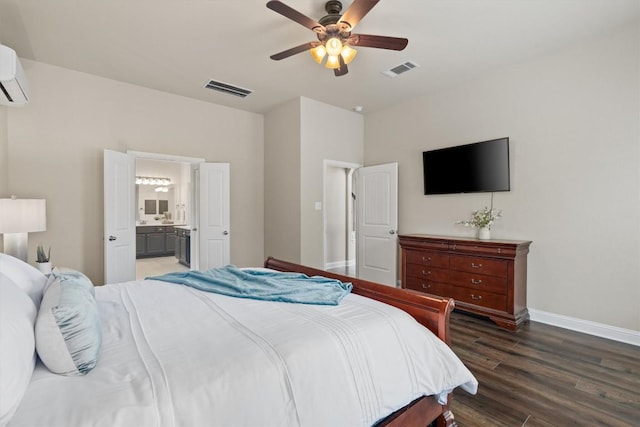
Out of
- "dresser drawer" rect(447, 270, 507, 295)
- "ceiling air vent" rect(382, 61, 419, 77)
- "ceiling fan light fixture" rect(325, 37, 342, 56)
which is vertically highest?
"ceiling air vent" rect(382, 61, 419, 77)

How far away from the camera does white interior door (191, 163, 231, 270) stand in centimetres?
487

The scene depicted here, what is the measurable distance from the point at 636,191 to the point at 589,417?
2225 mm

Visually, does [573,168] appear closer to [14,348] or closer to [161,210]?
[14,348]

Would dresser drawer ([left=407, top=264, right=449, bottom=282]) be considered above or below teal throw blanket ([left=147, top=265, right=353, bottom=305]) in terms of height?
below

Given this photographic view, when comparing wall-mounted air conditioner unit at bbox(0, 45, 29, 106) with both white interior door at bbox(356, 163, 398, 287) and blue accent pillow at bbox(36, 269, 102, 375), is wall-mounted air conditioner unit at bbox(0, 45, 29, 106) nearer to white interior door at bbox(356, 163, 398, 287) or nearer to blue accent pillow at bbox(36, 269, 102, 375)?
blue accent pillow at bbox(36, 269, 102, 375)

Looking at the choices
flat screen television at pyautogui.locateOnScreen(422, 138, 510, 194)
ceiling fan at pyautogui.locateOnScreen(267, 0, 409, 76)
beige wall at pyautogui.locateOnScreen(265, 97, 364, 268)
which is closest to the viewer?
ceiling fan at pyautogui.locateOnScreen(267, 0, 409, 76)

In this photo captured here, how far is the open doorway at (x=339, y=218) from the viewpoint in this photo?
698 cm

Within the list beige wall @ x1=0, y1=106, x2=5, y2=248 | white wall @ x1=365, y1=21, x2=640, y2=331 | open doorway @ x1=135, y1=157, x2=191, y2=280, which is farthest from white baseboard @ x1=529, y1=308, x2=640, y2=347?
open doorway @ x1=135, y1=157, x2=191, y2=280

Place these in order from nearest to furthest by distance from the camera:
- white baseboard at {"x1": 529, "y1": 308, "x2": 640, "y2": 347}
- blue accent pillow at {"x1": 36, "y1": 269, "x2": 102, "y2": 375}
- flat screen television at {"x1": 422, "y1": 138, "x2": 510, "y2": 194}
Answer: blue accent pillow at {"x1": 36, "y1": 269, "x2": 102, "y2": 375}, white baseboard at {"x1": 529, "y1": 308, "x2": 640, "y2": 347}, flat screen television at {"x1": 422, "y1": 138, "x2": 510, "y2": 194}

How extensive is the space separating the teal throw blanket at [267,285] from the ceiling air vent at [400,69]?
2.81m

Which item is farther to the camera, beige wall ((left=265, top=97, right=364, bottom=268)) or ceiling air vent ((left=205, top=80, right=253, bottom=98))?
beige wall ((left=265, top=97, right=364, bottom=268))

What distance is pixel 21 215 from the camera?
285cm

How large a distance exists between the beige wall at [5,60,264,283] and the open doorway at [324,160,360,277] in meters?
2.86

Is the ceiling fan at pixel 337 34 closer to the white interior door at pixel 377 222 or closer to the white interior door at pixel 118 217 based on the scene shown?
the white interior door at pixel 377 222
